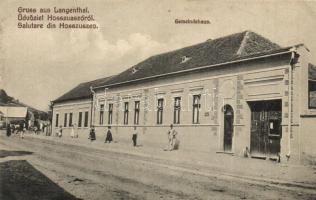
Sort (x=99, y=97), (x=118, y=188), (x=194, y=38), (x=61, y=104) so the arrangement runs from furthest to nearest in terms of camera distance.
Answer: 1. (x=61, y=104)
2. (x=99, y=97)
3. (x=194, y=38)
4. (x=118, y=188)

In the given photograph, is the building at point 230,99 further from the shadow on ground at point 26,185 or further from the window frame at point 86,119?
the shadow on ground at point 26,185

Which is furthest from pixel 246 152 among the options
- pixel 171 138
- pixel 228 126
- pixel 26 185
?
pixel 26 185

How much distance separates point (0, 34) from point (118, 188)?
5088 millimetres

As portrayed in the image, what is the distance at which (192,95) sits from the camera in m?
18.3

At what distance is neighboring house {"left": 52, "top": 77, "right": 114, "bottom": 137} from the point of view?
3030 cm

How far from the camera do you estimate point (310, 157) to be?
492 inches

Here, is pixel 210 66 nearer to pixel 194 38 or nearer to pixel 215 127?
pixel 215 127

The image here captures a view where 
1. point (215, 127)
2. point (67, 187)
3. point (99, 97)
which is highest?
point (99, 97)

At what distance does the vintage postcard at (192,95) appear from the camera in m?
8.73

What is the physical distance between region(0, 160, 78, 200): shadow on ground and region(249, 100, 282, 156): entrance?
872 centimetres

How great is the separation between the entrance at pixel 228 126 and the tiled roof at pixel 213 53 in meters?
2.15

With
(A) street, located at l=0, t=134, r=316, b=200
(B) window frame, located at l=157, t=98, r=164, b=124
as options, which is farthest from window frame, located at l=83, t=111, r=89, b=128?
(A) street, located at l=0, t=134, r=316, b=200

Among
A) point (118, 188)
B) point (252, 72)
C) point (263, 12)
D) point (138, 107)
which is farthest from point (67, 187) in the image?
point (138, 107)

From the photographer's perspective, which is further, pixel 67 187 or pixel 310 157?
pixel 310 157
